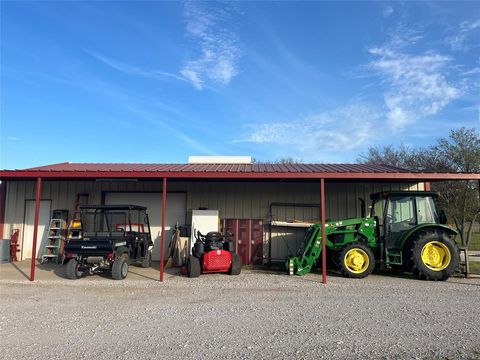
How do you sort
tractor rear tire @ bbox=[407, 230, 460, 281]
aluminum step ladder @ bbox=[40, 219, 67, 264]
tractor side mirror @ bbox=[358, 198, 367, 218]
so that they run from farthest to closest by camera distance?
1. aluminum step ladder @ bbox=[40, 219, 67, 264]
2. tractor side mirror @ bbox=[358, 198, 367, 218]
3. tractor rear tire @ bbox=[407, 230, 460, 281]

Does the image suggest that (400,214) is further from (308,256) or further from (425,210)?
(308,256)

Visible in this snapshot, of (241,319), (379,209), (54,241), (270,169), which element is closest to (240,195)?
(270,169)

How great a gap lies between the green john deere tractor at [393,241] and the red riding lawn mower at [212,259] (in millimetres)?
1509

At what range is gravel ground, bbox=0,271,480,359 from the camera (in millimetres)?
4434

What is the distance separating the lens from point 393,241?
966 centimetres

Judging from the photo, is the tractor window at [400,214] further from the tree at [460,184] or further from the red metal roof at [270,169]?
the tree at [460,184]

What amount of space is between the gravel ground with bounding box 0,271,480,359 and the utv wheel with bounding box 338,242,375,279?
0.41 m

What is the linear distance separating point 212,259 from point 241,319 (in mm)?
4019

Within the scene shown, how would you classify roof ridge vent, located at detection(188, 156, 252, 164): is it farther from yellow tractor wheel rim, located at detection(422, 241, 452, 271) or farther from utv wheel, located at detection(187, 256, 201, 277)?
yellow tractor wheel rim, located at detection(422, 241, 452, 271)

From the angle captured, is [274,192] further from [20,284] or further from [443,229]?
[20,284]

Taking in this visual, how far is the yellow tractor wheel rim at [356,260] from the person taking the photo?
→ 945cm

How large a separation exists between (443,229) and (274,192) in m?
5.41

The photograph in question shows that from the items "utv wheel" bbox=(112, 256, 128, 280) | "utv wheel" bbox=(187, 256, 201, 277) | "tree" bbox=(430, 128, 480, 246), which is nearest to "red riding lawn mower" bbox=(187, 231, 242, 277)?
"utv wheel" bbox=(187, 256, 201, 277)

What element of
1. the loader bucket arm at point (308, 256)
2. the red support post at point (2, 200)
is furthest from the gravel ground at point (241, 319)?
the red support post at point (2, 200)
